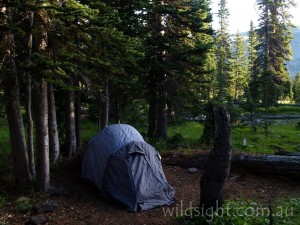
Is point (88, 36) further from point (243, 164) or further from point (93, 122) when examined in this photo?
point (93, 122)

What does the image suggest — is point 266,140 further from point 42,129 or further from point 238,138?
point 42,129

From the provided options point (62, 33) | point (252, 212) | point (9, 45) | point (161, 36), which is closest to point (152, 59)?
point (161, 36)

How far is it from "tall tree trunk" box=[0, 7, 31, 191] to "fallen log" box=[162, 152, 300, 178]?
6416 millimetres

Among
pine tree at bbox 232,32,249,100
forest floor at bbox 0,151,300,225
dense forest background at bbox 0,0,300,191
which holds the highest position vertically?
pine tree at bbox 232,32,249,100

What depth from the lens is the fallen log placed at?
12.5 meters

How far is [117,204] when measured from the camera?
10578mm

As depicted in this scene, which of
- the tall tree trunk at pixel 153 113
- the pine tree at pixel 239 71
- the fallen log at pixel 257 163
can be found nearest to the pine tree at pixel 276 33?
the pine tree at pixel 239 71

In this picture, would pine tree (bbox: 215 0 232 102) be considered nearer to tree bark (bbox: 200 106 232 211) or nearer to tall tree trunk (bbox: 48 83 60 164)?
tall tree trunk (bbox: 48 83 60 164)

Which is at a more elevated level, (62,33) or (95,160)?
(62,33)

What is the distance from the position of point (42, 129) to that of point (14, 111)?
1.00 metres

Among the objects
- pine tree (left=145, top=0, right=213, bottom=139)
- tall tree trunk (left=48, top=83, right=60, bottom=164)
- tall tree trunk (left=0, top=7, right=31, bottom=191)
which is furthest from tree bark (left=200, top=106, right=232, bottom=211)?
pine tree (left=145, top=0, right=213, bottom=139)

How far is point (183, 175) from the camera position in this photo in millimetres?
13633

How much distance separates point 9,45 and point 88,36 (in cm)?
246

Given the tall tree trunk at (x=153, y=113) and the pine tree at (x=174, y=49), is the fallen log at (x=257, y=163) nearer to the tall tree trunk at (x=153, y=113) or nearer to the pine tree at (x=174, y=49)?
the pine tree at (x=174, y=49)
